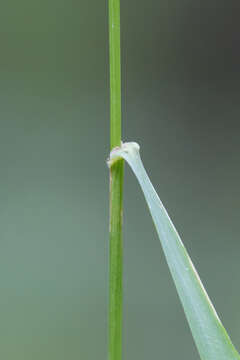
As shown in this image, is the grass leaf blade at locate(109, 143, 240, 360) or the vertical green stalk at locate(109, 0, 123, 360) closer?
the grass leaf blade at locate(109, 143, 240, 360)

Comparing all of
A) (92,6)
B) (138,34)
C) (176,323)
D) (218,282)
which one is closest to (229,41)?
(138,34)

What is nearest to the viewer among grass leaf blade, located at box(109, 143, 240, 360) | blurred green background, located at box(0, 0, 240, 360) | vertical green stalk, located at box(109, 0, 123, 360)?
grass leaf blade, located at box(109, 143, 240, 360)

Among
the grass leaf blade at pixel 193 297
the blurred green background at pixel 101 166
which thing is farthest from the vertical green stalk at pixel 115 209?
the blurred green background at pixel 101 166

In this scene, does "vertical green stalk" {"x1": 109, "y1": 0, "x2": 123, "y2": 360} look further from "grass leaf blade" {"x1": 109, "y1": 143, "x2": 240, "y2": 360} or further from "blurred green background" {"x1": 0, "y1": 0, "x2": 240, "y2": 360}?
"blurred green background" {"x1": 0, "y1": 0, "x2": 240, "y2": 360}

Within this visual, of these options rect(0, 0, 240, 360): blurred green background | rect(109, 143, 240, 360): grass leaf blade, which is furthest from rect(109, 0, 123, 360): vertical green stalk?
rect(0, 0, 240, 360): blurred green background

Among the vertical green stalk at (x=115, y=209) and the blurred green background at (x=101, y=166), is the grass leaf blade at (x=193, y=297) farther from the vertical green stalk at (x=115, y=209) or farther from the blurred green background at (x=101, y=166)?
→ the blurred green background at (x=101, y=166)

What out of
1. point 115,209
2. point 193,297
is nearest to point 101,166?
point 115,209
